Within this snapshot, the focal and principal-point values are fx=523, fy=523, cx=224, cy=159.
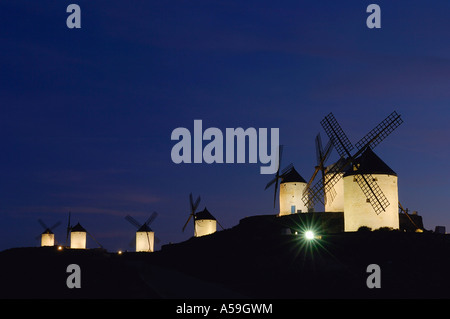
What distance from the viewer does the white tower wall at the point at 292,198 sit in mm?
58078

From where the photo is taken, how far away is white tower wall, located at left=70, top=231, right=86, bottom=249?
3393 inches

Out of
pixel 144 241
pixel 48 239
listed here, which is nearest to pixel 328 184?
pixel 144 241

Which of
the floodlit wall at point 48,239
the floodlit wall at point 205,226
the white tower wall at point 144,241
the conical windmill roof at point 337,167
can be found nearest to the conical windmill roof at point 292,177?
the conical windmill roof at point 337,167

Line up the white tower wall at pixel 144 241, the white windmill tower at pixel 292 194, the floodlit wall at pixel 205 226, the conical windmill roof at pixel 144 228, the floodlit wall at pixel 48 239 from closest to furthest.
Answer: the white windmill tower at pixel 292 194 → the floodlit wall at pixel 205 226 → the white tower wall at pixel 144 241 → the conical windmill roof at pixel 144 228 → the floodlit wall at pixel 48 239

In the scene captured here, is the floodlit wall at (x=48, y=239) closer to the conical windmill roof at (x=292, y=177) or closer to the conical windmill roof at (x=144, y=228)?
the conical windmill roof at (x=144, y=228)

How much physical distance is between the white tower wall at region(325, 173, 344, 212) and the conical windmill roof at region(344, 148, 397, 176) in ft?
27.7

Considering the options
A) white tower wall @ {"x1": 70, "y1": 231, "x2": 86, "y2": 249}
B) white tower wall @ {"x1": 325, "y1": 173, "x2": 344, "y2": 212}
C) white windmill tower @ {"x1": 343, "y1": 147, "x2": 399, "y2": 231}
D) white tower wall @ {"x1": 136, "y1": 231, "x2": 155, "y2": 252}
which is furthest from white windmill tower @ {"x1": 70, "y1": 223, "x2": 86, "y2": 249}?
white windmill tower @ {"x1": 343, "y1": 147, "x2": 399, "y2": 231}

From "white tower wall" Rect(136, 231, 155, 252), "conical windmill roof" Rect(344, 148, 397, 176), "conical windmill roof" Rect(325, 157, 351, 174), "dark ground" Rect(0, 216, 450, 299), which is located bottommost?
"dark ground" Rect(0, 216, 450, 299)

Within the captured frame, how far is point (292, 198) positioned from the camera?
58469mm

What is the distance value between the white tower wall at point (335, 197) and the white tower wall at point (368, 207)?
951cm

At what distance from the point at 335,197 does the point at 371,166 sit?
10435 millimetres

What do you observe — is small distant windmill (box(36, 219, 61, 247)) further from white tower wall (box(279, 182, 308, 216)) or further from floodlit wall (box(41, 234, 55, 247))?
white tower wall (box(279, 182, 308, 216))

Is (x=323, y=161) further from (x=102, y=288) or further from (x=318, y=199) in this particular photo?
(x=102, y=288)
